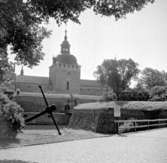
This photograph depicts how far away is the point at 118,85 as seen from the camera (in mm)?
57125

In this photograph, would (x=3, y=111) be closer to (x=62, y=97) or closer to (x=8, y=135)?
(x=8, y=135)

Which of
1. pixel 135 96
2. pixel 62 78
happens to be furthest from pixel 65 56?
pixel 135 96

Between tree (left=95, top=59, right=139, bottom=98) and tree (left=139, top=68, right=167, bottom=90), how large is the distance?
21.5ft

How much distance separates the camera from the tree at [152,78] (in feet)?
202

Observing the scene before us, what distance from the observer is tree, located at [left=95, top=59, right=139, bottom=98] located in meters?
57.2

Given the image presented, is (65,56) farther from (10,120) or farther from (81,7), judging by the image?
(81,7)

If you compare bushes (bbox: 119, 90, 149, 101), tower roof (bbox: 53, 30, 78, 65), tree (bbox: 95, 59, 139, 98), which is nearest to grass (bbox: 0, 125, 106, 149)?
bushes (bbox: 119, 90, 149, 101)

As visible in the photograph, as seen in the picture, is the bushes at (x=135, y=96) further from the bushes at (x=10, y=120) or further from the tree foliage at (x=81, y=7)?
the tree foliage at (x=81, y=7)

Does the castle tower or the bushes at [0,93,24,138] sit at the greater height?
the castle tower

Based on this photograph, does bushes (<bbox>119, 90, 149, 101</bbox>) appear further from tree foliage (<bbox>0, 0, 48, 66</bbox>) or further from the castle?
tree foliage (<bbox>0, 0, 48, 66</bbox>)

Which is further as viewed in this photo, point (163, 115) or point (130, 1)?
point (163, 115)

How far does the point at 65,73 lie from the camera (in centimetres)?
6531

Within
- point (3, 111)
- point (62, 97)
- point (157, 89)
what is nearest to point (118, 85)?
point (157, 89)

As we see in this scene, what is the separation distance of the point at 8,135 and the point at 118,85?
4563 centimetres
